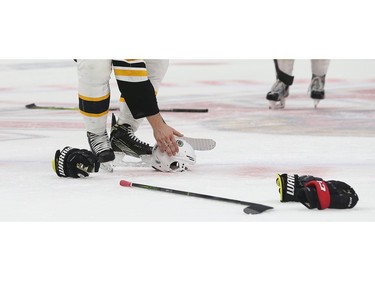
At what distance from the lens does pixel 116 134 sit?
4309mm

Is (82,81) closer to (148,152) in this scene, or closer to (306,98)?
(148,152)

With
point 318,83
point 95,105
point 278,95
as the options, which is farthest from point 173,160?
point 318,83

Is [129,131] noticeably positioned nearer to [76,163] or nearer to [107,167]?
[107,167]

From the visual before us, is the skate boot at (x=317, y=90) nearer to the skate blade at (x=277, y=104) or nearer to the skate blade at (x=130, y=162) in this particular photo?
the skate blade at (x=277, y=104)

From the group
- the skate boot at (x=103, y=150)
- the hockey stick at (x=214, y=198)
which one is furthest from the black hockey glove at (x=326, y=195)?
the skate boot at (x=103, y=150)

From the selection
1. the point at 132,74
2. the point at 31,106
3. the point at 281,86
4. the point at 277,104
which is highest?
the point at 132,74

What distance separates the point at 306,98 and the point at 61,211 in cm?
358

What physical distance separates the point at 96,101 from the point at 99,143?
177 millimetres

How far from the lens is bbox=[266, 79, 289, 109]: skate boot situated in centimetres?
617

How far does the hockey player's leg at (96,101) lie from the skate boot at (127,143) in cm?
13

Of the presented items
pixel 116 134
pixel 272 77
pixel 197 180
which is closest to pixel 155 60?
pixel 116 134

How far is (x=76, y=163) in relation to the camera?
3.93 meters

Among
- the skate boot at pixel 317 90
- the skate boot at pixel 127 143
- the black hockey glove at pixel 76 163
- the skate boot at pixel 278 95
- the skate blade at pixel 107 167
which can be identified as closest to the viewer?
the black hockey glove at pixel 76 163

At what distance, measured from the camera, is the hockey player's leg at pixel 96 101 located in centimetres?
405
